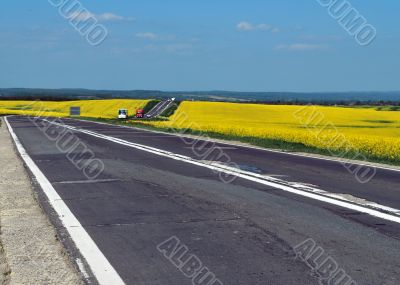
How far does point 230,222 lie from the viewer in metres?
8.39

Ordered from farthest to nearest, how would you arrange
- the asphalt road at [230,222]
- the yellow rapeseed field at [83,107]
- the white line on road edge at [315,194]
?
the yellow rapeseed field at [83,107], the white line on road edge at [315,194], the asphalt road at [230,222]

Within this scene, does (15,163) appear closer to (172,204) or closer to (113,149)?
(113,149)

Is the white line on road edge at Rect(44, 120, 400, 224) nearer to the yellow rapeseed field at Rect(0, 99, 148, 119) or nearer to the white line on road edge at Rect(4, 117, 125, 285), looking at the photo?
the white line on road edge at Rect(4, 117, 125, 285)

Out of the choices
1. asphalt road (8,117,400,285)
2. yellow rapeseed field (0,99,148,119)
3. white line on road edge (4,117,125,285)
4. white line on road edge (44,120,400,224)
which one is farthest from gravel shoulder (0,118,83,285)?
yellow rapeseed field (0,99,148,119)

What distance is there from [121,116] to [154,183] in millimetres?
66322

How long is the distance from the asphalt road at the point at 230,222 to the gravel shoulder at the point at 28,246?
1.63 feet

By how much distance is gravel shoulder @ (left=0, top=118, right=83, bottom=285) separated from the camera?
5.84m

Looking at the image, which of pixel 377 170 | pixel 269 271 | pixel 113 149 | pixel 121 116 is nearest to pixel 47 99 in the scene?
pixel 121 116

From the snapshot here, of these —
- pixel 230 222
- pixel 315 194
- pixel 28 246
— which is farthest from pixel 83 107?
pixel 28 246

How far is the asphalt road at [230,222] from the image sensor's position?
6.10m

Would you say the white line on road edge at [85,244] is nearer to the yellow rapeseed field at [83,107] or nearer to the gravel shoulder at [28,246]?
the gravel shoulder at [28,246]

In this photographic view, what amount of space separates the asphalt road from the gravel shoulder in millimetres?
495

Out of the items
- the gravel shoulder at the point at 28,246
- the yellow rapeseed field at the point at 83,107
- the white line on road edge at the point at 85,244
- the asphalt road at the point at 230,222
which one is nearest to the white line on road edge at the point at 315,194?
the asphalt road at the point at 230,222

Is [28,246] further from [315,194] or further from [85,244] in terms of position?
[315,194]
